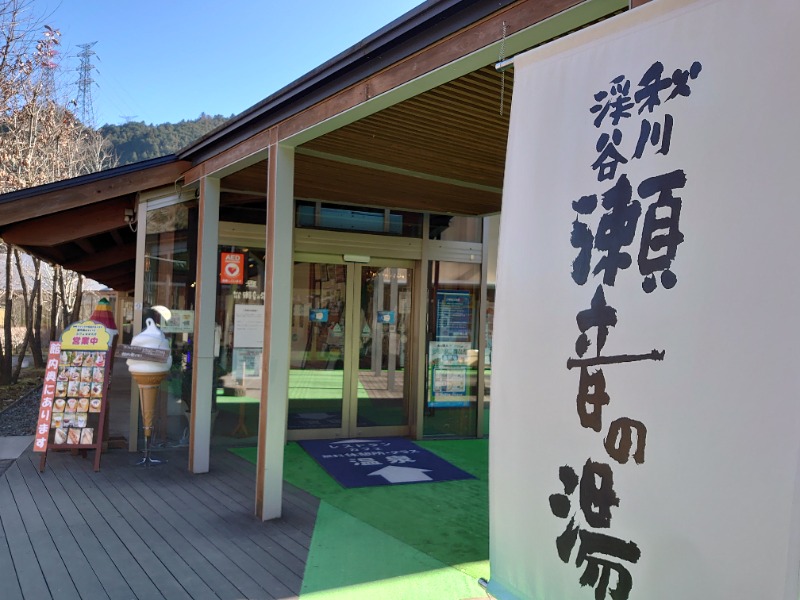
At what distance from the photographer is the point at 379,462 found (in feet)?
20.4

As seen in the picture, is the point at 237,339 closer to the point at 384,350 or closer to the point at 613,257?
the point at 384,350

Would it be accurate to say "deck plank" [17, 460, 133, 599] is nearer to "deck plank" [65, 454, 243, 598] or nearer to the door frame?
"deck plank" [65, 454, 243, 598]

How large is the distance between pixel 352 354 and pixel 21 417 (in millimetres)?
5140

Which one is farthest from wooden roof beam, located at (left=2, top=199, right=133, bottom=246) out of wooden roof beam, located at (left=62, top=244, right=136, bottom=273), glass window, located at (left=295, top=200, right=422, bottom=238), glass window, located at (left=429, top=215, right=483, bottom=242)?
glass window, located at (left=429, top=215, right=483, bottom=242)

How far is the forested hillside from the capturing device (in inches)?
1007

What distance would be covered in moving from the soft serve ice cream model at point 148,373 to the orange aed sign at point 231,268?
3.42 ft

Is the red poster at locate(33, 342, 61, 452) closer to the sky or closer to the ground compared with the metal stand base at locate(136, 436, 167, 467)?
closer to the sky

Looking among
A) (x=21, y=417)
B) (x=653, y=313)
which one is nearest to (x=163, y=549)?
(x=653, y=313)

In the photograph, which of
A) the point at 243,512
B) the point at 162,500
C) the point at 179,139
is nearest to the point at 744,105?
the point at 243,512

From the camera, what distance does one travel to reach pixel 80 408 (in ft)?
19.1

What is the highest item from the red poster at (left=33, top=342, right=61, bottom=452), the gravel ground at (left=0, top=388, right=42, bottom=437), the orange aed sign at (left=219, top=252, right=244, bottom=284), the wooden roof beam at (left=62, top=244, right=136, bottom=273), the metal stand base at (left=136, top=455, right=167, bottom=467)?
the wooden roof beam at (left=62, top=244, right=136, bottom=273)

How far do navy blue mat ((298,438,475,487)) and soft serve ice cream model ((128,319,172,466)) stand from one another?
1.67m

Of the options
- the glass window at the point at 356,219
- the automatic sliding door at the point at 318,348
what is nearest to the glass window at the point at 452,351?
the glass window at the point at 356,219

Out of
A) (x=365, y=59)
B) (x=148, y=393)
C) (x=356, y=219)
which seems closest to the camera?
(x=365, y=59)
